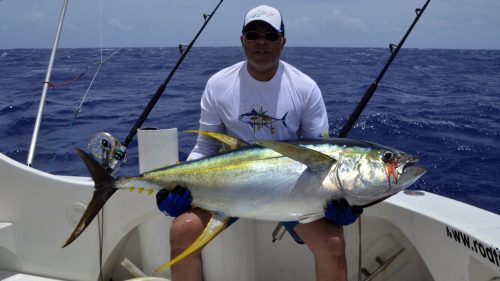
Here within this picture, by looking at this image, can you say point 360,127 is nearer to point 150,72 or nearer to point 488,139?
point 488,139

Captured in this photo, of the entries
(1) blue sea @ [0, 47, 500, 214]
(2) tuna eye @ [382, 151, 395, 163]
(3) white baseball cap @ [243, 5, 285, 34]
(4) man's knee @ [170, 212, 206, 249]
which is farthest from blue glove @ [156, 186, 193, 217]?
(1) blue sea @ [0, 47, 500, 214]

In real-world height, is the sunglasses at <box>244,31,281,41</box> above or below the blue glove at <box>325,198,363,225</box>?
above

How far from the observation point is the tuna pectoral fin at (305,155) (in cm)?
168

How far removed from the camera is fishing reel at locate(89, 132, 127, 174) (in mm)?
2314

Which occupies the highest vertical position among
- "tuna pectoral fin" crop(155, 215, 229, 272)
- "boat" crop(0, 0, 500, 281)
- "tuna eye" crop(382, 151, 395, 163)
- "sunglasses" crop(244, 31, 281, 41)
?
"sunglasses" crop(244, 31, 281, 41)

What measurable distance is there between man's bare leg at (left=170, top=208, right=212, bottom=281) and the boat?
1.11 feet

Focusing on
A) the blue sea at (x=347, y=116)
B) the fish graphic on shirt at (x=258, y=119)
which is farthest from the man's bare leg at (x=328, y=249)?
the blue sea at (x=347, y=116)

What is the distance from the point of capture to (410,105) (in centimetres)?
910

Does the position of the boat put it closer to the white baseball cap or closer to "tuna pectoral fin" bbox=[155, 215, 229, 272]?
"tuna pectoral fin" bbox=[155, 215, 229, 272]

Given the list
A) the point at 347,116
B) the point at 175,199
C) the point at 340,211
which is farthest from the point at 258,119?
the point at 347,116

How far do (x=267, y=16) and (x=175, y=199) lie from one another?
100 centimetres

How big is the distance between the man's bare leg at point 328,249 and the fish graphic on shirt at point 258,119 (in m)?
0.61

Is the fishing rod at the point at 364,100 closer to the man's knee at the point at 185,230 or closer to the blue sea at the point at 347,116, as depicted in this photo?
the blue sea at the point at 347,116

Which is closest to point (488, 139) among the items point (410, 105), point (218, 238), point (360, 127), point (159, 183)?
point (360, 127)
